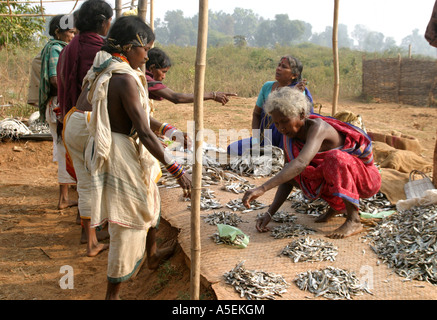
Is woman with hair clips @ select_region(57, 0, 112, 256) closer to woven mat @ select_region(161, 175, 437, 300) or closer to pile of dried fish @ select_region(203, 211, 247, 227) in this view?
woven mat @ select_region(161, 175, 437, 300)

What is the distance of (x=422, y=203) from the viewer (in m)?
3.18

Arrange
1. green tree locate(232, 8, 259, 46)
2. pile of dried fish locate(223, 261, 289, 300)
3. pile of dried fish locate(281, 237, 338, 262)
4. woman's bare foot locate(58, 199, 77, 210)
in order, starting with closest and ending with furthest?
pile of dried fish locate(223, 261, 289, 300) < pile of dried fish locate(281, 237, 338, 262) < woman's bare foot locate(58, 199, 77, 210) < green tree locate(232, 8, 259, 46)

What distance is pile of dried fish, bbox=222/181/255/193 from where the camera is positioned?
4.16 m

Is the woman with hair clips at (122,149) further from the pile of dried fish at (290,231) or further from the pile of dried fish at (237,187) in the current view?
the pile of dried fish at (237,187)

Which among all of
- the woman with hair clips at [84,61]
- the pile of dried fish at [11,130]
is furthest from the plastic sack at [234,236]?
the pile of dried fish at [11,130]

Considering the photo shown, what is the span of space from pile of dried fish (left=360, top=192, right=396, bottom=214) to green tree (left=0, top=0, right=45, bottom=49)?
23.6 feet

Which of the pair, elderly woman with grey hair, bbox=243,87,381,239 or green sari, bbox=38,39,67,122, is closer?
elderly woman with grey hair, bbox=243,87,381,239

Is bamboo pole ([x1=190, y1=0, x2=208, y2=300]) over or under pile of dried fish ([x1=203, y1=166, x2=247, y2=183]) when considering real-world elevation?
over

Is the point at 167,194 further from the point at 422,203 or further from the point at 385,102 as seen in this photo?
the point at 385,102

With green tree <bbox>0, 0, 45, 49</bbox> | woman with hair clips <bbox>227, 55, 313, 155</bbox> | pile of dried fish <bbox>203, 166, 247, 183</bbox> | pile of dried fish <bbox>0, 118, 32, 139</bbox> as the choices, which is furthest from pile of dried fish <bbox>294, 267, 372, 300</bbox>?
green tree <bbox>0, 0, 45, 49</bbox>

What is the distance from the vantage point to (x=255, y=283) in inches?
92.7

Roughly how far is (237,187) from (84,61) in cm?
192

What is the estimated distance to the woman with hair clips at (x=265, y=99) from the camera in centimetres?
464

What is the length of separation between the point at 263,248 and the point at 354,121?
273 cm
